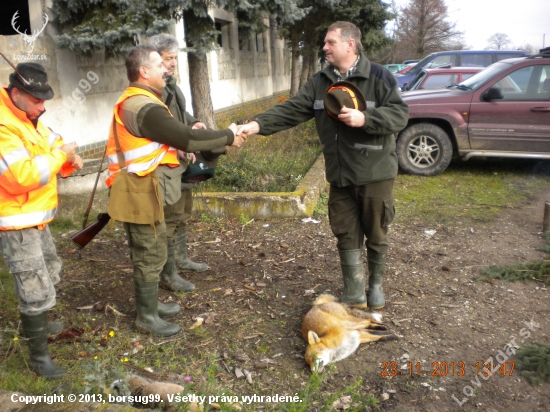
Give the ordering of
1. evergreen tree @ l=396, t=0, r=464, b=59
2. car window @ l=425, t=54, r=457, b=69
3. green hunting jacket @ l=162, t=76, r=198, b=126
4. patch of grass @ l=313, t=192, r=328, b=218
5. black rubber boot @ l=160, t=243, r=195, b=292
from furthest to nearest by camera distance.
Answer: evergreen tree @ l=396, t=0, r=464, b=59
car window @ l=425, t=54, r=457, b=69
patch of grass @ l=313, t=192, r=328, b=218
black rubber boot @ l=160, t=243, r=195, b=292
green hunting jacket @ l=162, t=76, r=198, b=126

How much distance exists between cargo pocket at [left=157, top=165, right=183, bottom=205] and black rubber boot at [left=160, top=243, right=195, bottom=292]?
2.72 ft

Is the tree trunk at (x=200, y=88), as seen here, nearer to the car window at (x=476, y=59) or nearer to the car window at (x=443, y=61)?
the car window at (x=443, y=61)

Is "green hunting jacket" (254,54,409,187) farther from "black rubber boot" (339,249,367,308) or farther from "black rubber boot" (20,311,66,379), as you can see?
"black rubber boot" (20,311,66,379)

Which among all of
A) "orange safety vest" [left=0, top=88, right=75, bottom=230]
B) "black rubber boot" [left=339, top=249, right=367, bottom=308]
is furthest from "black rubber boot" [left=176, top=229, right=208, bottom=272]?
"orange safety vest" [left=0, top=88, right=75, bottom=230]

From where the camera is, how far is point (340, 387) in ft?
10.8

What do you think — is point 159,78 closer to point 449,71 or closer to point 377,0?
point 449,71

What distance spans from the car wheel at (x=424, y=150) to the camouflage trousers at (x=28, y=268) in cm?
656

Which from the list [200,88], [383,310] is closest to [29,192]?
[383,310]

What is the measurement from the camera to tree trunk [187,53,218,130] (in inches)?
350

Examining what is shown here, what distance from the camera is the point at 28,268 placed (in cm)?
321

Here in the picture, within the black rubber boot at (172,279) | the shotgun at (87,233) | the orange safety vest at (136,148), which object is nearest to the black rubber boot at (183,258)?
the black rubber boot at (172,279)

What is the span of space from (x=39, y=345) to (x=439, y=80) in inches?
429

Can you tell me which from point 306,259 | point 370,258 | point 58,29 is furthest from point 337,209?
point 58,29
